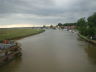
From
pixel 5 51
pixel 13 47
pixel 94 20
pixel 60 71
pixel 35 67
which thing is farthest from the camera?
pixel 94 20

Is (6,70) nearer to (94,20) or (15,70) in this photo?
(15,70)

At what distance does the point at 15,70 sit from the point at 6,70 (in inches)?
24.1

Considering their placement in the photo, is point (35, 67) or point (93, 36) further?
point (93, 36)

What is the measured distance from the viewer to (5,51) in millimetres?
11562

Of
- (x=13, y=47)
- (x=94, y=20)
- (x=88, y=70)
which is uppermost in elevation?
(x=94, y=20)

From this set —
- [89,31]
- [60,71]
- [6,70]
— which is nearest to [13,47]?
[6,70]

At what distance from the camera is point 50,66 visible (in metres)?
10.8

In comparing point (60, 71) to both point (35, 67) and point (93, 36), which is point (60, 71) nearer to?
point (35, 67)

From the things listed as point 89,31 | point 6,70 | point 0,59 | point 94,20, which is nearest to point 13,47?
point 0,59

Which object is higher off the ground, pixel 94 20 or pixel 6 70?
pixel 94 20

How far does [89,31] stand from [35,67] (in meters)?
20.7

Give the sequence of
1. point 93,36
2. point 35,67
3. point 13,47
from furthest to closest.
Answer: point 93,36 → point 13,47 → point 35,67

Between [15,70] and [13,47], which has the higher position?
[13,47]

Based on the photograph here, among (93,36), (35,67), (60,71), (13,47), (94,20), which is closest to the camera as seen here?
(60,71)
